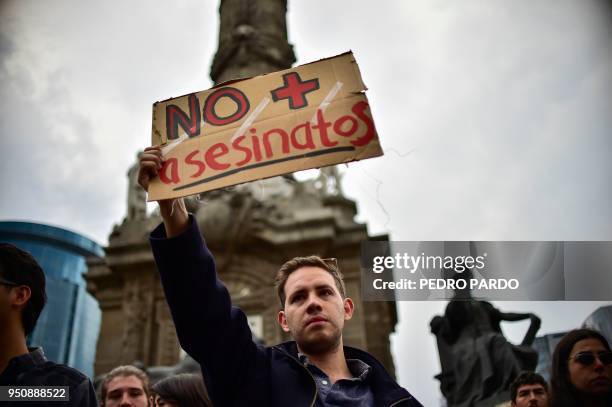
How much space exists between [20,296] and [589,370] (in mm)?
3331

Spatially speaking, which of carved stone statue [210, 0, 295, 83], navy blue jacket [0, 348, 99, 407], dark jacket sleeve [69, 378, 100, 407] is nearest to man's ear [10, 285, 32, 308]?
navy blue jacket [0, 348, 99, 407]

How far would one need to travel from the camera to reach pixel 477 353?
28.0ft

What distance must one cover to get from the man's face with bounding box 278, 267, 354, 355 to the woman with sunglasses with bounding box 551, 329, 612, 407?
2235 millimetres

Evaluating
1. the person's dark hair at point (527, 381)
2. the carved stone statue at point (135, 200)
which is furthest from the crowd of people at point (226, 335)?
the carved stone statue at point (135, 200)

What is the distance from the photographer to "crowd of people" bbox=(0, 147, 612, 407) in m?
2.04

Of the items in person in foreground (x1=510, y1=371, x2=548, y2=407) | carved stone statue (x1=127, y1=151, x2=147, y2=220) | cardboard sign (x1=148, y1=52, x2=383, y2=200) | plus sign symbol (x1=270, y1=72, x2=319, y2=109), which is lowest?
person in foreground (x1=510, y1=371, x2=548, y2=407)

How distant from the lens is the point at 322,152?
2428mm

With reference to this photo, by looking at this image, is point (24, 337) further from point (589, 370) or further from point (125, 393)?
point (589, 370)

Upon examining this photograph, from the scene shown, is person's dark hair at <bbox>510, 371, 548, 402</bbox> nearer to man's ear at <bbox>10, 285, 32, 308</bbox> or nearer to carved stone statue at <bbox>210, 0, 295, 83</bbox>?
man's ear at <bbox>10, 285, 32, 308</bbox>

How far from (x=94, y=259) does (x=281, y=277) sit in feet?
39.8

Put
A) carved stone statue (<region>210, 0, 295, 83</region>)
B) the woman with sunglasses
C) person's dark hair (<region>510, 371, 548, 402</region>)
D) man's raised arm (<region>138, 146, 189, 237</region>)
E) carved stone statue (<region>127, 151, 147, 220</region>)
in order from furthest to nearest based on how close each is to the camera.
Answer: carved stone statue (<region>210, 0, 295, 83</region>)
carved stone statue (<region>127, 151, 147, 220</region>)
person's dark hair (<region>510, 371, 548, 402</region>)
the woman with sunglasses
man's raised arm (<region>138, 146, 189, 237</region>)

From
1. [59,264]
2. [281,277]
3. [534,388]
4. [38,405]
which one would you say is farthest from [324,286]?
[59,264]

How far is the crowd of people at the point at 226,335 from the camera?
2.04 m

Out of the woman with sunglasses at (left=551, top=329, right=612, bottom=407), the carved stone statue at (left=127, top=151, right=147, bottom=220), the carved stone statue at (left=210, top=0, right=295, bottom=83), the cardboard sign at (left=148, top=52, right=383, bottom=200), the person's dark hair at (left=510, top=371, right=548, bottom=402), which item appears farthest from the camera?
the carved stone statue at (left=210, top=0, right=295, bottom=83)
